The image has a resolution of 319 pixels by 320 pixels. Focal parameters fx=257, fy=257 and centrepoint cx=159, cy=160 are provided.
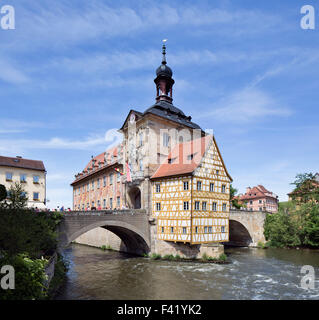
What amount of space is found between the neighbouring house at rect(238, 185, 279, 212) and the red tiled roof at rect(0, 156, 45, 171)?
53121 mm

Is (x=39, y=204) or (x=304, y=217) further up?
(x=39, y=204)

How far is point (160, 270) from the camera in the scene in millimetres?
20078

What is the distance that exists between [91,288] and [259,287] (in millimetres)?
10435

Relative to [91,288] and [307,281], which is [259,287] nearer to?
[307,281]

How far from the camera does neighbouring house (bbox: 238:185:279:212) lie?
230 ft

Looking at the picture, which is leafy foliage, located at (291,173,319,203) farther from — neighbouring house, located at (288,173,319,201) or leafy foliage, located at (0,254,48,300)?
leafy foliage, located at (0,254,48,300)

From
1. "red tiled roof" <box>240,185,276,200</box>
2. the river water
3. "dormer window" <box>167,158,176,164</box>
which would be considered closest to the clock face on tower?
"dormer window" <box>167,158,176,164</box>

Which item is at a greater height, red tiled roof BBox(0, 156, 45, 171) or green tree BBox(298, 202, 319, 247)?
red tiled roof BBox(0, 156, 45, 171)

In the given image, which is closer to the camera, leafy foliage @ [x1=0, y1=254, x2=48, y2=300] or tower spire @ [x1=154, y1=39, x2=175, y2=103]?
leafy foliage @ [x1=0, y1=254, x2=48, y2=300]

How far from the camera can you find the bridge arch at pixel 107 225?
1995cm

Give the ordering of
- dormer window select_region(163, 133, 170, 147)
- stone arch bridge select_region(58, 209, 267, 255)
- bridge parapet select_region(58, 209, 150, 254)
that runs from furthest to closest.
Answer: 1. dormer window select_region(163, 133, 170, 147)
2. stone arch bridge select_region(58, 209, 267, 255)
3. bridge parapet select_region(58, 209, 150, 254)

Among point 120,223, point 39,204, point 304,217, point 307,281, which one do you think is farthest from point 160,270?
point 304,217

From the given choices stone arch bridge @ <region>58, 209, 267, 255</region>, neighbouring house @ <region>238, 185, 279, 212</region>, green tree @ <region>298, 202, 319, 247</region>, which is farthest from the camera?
neighbouring house @ <region>238, 185, 279, 212</region>

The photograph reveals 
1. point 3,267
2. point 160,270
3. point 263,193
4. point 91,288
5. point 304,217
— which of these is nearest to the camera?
point 3,267
